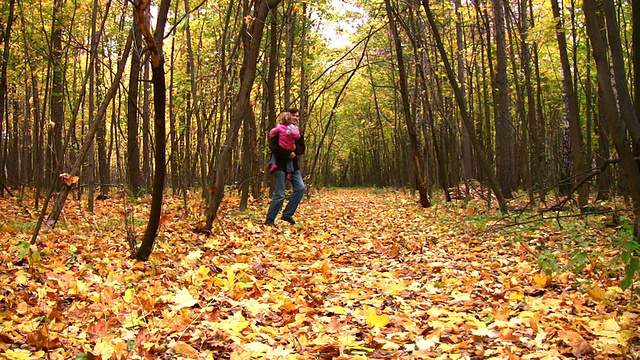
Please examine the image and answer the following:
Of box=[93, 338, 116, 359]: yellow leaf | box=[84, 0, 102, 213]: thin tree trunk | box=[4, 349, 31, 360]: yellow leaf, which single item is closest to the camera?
box=[4, 349, 31, 360]: yellow leaf

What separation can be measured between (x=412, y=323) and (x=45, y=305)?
243 cm

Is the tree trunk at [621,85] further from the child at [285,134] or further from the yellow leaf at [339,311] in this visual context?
the child at [285,134]

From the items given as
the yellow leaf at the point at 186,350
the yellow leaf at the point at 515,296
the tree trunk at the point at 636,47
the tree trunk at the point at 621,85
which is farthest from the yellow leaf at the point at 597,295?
the yellow leaf at the point at 186,350

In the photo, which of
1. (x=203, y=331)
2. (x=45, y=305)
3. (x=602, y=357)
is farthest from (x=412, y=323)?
(x=45, y=305)

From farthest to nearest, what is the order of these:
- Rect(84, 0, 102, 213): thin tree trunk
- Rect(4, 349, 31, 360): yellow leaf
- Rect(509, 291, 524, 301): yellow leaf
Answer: Rect(84, 0, 102, 213): thin tree trunk, Rect(509, 291, 524, 301): yellow leaf, Rect(4, 349, 31, 360): yellow leaf

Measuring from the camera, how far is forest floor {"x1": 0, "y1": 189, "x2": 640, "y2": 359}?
272 centimetres

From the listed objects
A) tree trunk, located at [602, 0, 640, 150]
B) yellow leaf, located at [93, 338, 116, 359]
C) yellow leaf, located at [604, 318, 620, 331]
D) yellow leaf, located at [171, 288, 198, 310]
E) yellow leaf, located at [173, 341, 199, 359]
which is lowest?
yellow leaf, located at [604, 318, 620, 331]

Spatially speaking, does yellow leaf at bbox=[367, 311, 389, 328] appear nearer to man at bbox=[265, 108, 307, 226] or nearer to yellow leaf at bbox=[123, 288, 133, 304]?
yellow leaf at bbox=[123, 288, 133, 304]

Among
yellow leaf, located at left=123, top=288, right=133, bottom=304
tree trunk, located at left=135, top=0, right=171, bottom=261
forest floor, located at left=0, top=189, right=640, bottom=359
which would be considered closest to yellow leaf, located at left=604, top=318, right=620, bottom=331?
forest floor, located at left=0, top=189, right=640, bottom=359

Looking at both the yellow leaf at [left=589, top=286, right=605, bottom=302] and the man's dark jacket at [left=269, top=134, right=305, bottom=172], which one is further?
the man's dark jacket at [left=269, top=134, right=305, bottom=172]

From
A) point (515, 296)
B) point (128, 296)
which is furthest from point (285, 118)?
point (515, 296)

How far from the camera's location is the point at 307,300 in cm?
401

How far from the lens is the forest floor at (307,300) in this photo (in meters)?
2.72

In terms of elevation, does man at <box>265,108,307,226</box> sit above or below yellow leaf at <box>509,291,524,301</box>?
above
